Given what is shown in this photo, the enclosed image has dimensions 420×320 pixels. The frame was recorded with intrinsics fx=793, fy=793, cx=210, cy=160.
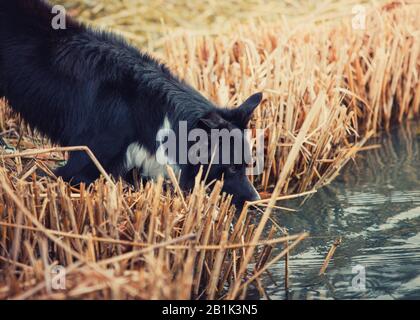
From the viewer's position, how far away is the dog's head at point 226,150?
5.27 meters

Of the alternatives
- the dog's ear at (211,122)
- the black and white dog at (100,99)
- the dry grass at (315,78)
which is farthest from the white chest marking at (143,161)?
the dry grass at (315,78)

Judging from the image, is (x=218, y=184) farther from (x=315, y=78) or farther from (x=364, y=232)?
(x=315, y=78)

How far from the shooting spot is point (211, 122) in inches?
204

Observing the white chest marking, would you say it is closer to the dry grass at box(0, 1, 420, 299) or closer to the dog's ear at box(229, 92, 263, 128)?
the dry grass at box(0, 1, 420, 299)

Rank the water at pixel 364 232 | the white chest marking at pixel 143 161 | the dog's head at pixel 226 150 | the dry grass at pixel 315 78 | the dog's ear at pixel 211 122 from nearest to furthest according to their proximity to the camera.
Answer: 1. the water at pixel 364 232
2. the dog's ear at pixel 211 122
3. the dog's head at pixel 226 150
4. the white chest marking at pixel 143 161
5. the dry grass at pixel 315 78

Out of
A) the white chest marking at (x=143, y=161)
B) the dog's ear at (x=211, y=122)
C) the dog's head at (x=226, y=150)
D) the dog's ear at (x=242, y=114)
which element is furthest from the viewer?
the white chest marking at (x=143, y=161)

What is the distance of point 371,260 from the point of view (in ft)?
17.0

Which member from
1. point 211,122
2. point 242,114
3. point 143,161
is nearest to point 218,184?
point 211,122

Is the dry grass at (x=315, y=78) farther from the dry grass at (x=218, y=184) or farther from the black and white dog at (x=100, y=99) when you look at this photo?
the black and white dog at (x=100, y=99)

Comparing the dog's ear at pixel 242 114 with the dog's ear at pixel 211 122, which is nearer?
the dog's ear at pixel 211 122

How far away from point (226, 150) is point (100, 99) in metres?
0.98

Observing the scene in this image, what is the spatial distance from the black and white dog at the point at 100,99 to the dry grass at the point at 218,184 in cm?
23

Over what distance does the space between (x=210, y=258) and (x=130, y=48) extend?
209 cm

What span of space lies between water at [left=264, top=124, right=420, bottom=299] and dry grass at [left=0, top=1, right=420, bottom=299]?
0.23 m
